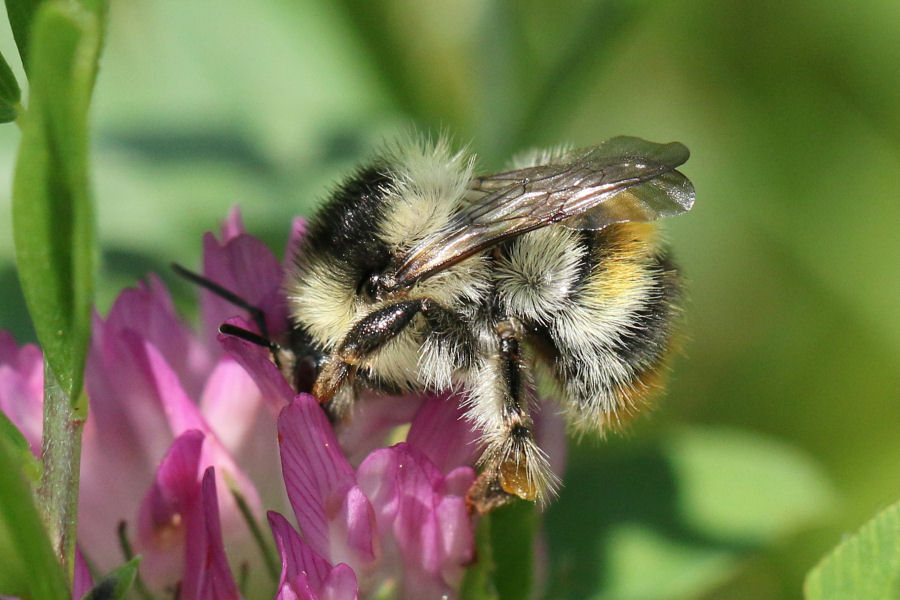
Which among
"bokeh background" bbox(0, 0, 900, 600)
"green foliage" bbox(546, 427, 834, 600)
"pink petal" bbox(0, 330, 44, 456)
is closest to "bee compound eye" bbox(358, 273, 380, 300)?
"pink petal" bbox(0, 330, 44, 456)

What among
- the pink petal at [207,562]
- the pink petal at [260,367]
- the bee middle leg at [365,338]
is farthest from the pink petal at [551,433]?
the pink petal at [207,562]

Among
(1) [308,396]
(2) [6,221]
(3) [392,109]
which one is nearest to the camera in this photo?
(1) [308,396]

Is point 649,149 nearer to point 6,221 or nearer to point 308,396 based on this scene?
point 308,396

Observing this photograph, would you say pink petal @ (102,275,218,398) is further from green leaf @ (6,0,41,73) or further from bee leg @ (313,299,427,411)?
green leaf @ (6,0,41,73)

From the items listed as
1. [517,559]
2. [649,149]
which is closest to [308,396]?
[517,559]

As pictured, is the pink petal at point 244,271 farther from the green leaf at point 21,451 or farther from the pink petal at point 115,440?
the green leaf at point 21,451
